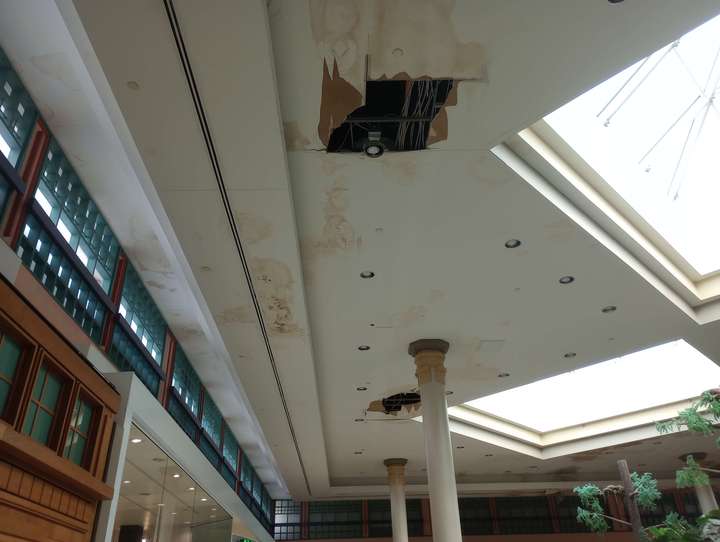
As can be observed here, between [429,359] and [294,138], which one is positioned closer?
[294,138]

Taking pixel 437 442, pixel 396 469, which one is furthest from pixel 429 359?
pixel 396 469

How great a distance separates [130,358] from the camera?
1039 centimetres

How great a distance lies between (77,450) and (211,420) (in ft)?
33.2

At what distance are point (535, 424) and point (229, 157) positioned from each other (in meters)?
18.9

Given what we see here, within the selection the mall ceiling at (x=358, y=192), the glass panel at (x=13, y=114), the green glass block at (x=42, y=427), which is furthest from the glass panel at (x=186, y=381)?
the glass panel at (x=13, y=114)

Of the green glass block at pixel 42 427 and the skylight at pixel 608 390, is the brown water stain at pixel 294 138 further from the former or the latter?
the skylight at pixel 608 390

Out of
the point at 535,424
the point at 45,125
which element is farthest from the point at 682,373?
the point at 45,125

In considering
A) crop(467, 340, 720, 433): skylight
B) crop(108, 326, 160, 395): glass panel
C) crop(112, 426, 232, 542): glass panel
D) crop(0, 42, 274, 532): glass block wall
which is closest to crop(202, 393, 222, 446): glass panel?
crop(112, 426, 232, 542): glass panel

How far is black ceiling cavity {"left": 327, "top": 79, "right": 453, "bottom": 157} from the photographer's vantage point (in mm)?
7027

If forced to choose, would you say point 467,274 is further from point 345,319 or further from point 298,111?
point 298,111

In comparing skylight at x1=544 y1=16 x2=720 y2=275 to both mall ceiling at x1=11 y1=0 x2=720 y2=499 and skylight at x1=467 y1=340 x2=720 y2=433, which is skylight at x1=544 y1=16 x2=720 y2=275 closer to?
mall ceiling at x1=11 y1=0 x2=720 y2=499

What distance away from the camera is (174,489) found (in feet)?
38.4

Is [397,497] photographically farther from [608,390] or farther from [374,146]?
[374,146]

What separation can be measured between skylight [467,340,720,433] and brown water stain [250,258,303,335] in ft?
32.7
